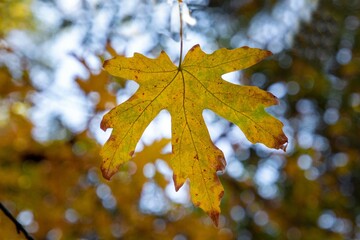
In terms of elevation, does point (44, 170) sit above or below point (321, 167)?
above

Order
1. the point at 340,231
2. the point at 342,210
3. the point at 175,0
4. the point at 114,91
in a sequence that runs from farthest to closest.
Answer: the point at 340,231
the point at 342,210
the point at 114,91
the point at 175,0

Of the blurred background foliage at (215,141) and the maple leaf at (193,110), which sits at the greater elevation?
the maple leaf at (193,110)

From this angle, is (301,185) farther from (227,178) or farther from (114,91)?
(114,91)

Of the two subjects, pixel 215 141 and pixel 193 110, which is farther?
pixel 215 141

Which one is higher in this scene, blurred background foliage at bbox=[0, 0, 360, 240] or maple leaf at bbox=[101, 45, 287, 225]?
maple leaf at bbox=[101, 45, 287, 225]

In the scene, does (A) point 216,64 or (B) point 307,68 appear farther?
(B) point 307,68

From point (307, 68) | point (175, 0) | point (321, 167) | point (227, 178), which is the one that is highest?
point (175, 0)

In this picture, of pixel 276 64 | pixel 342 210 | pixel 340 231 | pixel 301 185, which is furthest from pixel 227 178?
pixel 340 231

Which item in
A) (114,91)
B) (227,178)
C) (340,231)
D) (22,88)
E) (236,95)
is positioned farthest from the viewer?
(340,231)
